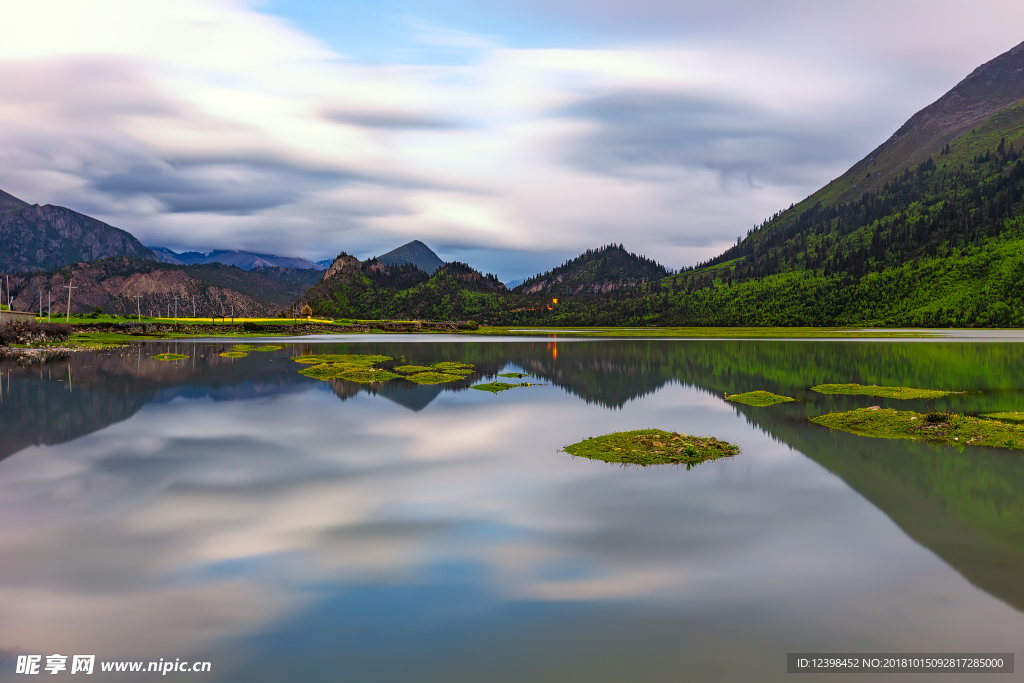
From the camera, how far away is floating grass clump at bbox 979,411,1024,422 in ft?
109

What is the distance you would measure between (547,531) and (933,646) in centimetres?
900

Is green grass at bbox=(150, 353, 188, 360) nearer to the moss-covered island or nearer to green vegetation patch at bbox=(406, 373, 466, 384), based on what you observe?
the moss-covered island

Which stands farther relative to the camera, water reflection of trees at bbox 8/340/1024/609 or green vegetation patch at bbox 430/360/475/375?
green vegetation patch at bbox 430/360/475/375

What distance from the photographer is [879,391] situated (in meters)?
47.2

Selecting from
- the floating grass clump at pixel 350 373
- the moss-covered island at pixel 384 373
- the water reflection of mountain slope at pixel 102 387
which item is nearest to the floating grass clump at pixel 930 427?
the moss-covered island at pixel 384 373

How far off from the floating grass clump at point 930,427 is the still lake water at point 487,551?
1.68 m

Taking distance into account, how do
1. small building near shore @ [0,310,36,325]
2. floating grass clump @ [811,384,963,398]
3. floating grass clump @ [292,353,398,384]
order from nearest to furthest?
floating grass clump @ [811,384,963,398], floating grass clump @ [292,353,398,384], small building near shore @ [0,310,36,325]

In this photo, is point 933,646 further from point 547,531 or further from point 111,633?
point 111,633

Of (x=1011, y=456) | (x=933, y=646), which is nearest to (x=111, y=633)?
(x=933, y=646)

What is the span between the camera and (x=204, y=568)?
1400 cm

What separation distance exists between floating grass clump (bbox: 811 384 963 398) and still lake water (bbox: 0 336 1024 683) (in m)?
17.2

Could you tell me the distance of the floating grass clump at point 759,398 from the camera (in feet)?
140

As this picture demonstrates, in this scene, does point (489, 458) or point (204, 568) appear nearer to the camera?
point (204, 568)

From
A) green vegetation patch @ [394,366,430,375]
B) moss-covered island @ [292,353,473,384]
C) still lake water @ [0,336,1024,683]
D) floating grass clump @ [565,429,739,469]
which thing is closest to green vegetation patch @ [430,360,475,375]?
moss-covered island @ [292,353,473,384]
